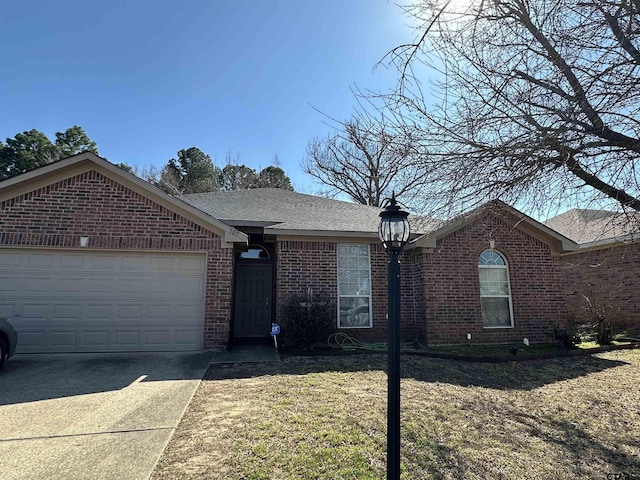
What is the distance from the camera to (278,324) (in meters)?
8.38

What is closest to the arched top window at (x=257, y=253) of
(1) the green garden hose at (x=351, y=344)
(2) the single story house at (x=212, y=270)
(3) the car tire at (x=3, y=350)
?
(2) the single story house at (x=212, y=270)

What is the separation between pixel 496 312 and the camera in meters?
9.19

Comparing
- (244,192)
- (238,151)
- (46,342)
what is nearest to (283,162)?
(238,151)

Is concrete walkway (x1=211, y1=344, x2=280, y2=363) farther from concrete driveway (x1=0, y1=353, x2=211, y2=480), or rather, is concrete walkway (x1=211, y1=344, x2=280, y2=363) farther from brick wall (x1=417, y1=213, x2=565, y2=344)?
brick wall (x1=417, y1=213, x2=565, y2=344)

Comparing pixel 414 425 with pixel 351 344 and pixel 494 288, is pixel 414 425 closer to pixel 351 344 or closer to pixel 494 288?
pixel 351 344

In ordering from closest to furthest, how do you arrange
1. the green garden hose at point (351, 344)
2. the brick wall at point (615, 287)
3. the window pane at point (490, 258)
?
the green garden hose at point (351, 344), the window pane at point (490, 258), the brick wall at point (615, 287)

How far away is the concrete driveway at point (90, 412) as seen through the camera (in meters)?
2.96

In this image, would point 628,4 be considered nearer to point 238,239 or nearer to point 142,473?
point 142,473

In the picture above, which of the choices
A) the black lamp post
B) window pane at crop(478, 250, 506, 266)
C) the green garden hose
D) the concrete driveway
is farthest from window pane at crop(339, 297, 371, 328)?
the black lamp post

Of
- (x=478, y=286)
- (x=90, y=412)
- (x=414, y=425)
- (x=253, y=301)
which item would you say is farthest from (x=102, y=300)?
(x=478, y=286)

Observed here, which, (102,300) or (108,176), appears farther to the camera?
(108,176)

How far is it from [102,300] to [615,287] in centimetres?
1540

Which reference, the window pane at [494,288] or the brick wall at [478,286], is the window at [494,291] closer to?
the window pane at [494,288]

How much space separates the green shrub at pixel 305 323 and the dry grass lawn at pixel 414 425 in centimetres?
152
